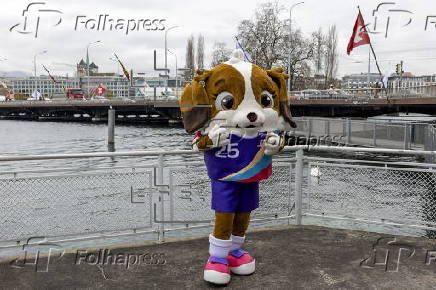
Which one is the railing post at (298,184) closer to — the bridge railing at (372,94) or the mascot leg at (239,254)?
the mascot leg at (239,254)

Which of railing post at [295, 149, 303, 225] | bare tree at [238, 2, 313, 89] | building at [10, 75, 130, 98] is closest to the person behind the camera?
railing post at [295, 149, 303, 225]

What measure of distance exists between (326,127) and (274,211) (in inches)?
669

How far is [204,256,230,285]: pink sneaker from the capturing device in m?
3.55

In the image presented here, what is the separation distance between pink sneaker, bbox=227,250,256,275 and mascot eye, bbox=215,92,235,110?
1384 millimetres

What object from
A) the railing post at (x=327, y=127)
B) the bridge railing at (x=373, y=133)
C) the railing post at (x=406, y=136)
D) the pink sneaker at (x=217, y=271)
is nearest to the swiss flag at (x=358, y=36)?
the railing post at (x=327, y=127)

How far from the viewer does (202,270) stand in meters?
3.90

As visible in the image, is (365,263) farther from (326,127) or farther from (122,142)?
(122,142)

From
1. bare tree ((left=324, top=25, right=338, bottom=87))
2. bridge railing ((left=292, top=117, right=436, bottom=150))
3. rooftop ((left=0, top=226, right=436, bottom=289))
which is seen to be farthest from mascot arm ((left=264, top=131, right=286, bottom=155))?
bare tree ((left=324, top=25, right=338, bottom=87))

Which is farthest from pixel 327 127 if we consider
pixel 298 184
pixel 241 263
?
pixel 241 263

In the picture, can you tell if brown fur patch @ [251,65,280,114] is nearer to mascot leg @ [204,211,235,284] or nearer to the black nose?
the black nose

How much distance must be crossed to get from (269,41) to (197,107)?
43491 millimetres

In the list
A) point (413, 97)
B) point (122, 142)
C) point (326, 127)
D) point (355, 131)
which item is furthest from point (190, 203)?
point (413, 97)

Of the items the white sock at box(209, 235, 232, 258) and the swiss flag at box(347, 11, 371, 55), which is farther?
the swiss flag at box(347, 11, 371, 55)

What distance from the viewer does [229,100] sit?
11.9 ft
